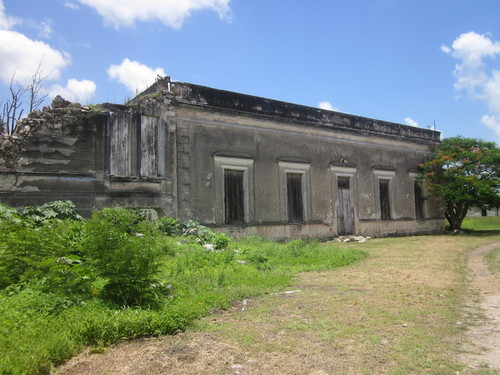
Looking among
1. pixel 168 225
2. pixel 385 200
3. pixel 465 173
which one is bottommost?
pixel 168 225

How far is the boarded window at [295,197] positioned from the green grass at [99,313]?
7.47 meters

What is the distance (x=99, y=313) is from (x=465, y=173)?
18.0 metres

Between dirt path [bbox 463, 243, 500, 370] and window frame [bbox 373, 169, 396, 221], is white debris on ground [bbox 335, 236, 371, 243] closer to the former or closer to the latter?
window frame [bbox 373, 169, 396, 221]

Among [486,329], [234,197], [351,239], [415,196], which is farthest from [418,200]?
[486,329]

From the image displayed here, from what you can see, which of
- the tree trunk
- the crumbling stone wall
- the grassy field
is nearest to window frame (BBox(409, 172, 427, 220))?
the tree trunk

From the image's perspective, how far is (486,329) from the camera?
13.5 ft

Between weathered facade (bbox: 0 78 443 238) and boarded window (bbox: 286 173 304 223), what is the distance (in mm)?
36

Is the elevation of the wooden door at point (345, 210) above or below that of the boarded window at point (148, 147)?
below

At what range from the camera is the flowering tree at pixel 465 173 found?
693 inches

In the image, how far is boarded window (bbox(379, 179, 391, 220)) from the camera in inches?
695

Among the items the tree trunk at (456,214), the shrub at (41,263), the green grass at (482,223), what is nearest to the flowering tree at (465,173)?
the tree trunk at (456,214)

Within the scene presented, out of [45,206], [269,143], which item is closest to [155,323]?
[45,206]

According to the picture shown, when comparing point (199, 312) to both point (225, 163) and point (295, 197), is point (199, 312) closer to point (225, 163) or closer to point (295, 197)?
point (225, 163)

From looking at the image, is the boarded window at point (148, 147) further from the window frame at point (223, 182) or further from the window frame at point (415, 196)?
the window frame at point (415, 196)
